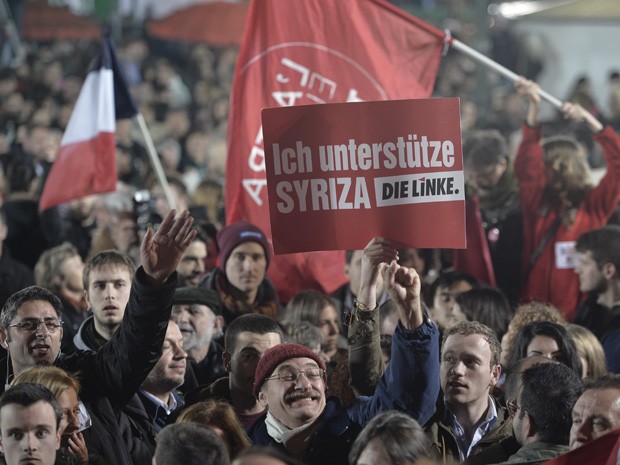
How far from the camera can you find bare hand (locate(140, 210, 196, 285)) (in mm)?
5719

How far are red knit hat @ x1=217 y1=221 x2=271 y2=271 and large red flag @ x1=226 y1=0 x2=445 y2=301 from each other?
27 centimetres

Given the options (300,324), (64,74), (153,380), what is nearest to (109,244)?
(300,324)

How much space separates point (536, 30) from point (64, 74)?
6632mm

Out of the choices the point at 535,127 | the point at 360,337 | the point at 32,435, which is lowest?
the point at 32,435

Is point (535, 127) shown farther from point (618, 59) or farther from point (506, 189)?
point (618, 59)

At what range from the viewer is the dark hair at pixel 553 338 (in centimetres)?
664

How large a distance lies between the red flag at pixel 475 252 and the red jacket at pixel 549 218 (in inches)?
10.8

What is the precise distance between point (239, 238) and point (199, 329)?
107 centimetres

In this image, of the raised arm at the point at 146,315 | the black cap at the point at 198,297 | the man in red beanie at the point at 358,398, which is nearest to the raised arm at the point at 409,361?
the man in red beanie at the point at 358,398

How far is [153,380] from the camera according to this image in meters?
6.55

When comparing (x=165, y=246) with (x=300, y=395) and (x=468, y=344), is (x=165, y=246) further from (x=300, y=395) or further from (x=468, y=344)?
(x=468, y=344)

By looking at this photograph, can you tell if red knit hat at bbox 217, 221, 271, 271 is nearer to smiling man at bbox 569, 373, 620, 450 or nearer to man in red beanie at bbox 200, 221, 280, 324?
man in red beanie at bbox 200, 221, 280, 324

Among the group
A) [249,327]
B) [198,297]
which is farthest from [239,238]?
[249,327]

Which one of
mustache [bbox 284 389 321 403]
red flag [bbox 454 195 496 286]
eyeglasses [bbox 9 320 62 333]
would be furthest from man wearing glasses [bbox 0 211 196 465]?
red flag [bbox 454 195 496 286]
